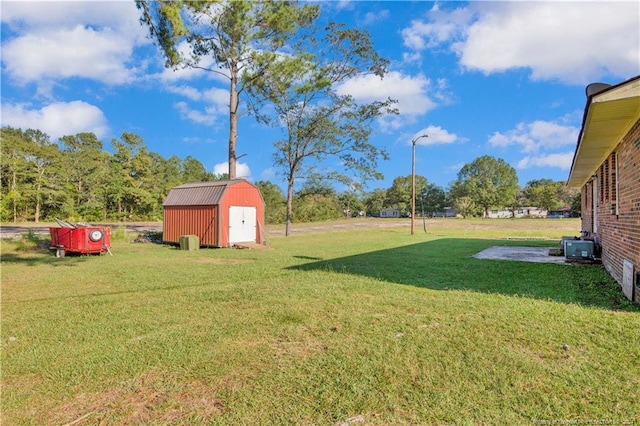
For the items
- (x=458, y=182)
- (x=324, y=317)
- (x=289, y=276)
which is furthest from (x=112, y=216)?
(x=458, y=182)

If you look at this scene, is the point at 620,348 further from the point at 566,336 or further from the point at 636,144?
the point at 636,144

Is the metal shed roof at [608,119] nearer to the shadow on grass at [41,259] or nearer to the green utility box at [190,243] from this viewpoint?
the shadow on grass at [41,259]

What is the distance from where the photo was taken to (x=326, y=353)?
10.5 ft

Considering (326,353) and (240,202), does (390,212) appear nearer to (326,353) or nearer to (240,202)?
(240,202)

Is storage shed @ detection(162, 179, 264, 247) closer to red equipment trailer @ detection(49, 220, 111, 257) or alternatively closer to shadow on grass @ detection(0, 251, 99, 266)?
red equipment trailer @ detection(49, 220, 111, 257)

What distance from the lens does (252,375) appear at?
2.83 m

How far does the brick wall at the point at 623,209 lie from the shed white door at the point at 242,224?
12.5 meters

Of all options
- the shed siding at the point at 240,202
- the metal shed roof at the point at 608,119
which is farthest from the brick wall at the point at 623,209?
the shed siding at the point at 240,202

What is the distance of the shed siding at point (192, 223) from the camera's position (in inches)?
597

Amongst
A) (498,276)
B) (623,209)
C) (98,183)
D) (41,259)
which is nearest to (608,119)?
(623,209)

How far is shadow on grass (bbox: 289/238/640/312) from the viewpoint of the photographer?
5148mm

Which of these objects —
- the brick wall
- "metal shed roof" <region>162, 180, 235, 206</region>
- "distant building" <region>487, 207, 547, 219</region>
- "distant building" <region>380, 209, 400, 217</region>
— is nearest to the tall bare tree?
"metal shed roof" <region>162, 180, 235, 206</region>

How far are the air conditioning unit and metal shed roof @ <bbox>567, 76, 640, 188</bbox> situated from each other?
196 centimetres

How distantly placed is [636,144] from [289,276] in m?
5.90
